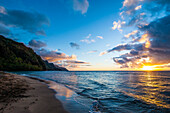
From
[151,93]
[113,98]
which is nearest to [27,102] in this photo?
[113,98]

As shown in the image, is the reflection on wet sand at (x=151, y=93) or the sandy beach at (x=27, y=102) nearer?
the sandy beach at (x=27, y=102)

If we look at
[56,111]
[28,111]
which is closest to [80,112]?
[56,111]

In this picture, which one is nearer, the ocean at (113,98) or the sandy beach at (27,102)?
the sandy beach at (27,102)

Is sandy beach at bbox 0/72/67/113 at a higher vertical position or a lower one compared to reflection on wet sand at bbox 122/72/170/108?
higher

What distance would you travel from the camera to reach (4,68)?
69.2 m

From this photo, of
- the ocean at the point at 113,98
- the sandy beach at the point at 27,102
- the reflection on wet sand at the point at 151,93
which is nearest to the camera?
the sandy beach at the point at 27,102

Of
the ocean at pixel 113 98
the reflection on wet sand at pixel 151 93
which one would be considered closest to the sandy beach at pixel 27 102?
the ocean at pixel 113 98

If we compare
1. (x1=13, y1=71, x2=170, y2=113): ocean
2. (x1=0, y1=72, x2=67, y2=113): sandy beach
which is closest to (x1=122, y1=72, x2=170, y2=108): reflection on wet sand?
(x1=13, y1=71, x2=170, y2=113): ocean

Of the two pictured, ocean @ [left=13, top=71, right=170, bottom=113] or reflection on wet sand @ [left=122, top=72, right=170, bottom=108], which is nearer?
ocean @ [left=13, top=71, right=170, bottom=113]

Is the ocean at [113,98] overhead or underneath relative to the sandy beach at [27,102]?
underneath

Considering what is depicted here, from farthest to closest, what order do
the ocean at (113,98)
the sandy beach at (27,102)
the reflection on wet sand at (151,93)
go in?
1. the reflection on wet sand at (151,93)
2. the ocean at (113,98)
3. the sandy beach at (27,102)

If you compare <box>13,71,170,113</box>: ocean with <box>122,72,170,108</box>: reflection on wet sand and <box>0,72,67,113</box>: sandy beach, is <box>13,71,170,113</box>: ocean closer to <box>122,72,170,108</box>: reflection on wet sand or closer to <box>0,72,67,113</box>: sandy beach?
<box>122,72,170,108</box>: reflection on wet sand

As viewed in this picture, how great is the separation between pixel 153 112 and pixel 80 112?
5653 millimetres

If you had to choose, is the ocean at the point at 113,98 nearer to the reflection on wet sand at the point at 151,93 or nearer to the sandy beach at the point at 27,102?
the reflection on wet sand at the point at 151,93
